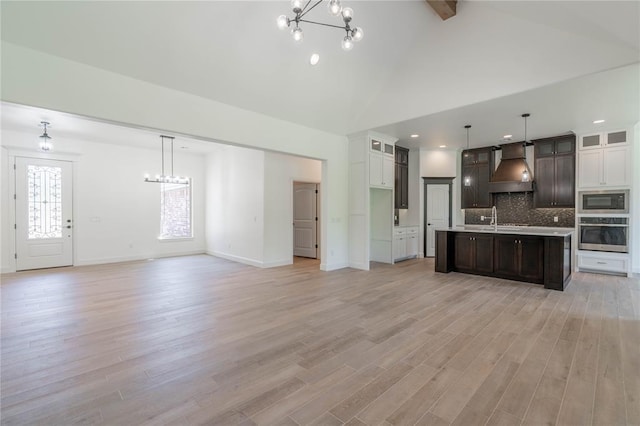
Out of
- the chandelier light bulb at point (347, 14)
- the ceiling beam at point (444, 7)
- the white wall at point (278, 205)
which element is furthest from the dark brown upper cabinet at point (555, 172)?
the chandelier light bulb at point (347, 14)

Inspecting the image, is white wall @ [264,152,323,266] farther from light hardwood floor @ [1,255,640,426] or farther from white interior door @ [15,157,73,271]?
white interior door @ [15,157,73,271]

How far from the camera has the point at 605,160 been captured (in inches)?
239

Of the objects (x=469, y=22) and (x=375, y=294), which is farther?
(x=375, y=294)

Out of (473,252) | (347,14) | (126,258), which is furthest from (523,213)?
(126,258)

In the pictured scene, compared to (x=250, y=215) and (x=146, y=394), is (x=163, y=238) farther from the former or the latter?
(x=146, y=394)

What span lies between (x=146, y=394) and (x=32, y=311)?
10.0 ft

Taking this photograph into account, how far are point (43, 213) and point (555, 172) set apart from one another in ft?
39.2

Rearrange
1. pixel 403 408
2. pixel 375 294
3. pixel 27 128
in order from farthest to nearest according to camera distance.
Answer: pixel 27 128 → pixel 375 294 → pixel 403 408

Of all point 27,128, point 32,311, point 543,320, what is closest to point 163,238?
point 27,128

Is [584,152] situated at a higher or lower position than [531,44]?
lower

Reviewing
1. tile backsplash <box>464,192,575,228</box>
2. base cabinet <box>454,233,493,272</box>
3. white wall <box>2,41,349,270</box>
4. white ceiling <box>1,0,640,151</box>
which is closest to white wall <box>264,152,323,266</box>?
white wall <box>2,41,349,270</box>

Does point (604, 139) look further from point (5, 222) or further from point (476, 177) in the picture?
point (5, 222)

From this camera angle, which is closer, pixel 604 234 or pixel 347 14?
pixel 347 14

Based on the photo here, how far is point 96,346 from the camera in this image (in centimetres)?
287
